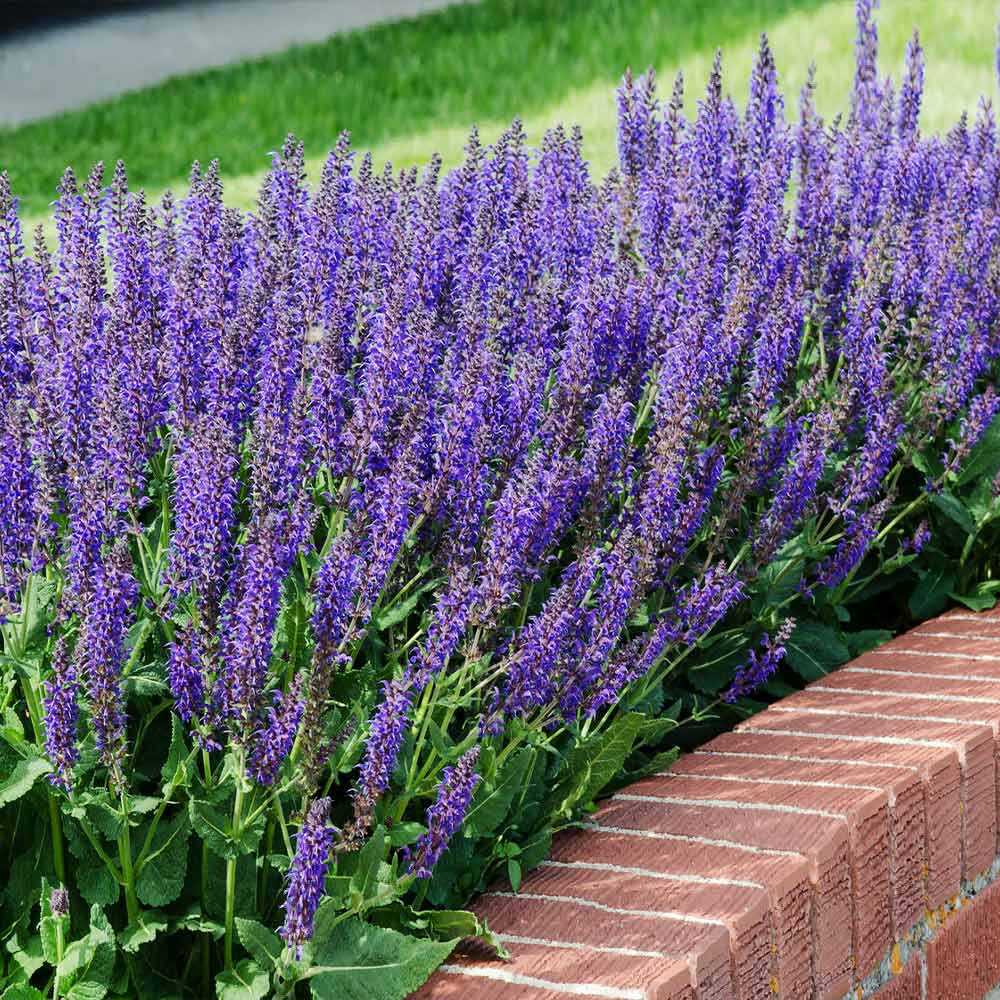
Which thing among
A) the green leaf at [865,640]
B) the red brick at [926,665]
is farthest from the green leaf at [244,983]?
the green leaf at [865,640]

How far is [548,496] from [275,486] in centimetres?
43

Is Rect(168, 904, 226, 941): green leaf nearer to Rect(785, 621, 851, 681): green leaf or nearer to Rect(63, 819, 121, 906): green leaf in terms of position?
Rect(63, 819, 121, 906): green leaf

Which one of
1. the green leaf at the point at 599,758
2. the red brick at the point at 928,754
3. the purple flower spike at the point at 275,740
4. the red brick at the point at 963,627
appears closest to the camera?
the purple flower spike at the point at 275,740

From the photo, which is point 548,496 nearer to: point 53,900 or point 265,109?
point 53,900

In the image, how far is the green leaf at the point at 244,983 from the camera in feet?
7.41

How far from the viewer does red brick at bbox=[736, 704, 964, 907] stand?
300 centimetres

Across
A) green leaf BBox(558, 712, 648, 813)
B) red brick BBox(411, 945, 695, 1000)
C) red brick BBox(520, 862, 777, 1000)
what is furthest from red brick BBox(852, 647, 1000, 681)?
red brick BBox(411, 945, 695, 1000)

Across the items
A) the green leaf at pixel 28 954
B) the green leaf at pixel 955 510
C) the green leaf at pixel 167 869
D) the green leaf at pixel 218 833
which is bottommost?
the green leaf at pixel 28 954

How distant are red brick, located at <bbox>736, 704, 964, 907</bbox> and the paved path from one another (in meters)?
13.2

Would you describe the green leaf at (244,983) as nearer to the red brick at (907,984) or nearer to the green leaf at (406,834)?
the green leaf at (406,834)

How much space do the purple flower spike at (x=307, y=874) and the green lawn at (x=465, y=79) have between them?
35.4 feet

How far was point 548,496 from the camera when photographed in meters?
2.63

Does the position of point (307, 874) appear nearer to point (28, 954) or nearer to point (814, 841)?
point (28, 954)

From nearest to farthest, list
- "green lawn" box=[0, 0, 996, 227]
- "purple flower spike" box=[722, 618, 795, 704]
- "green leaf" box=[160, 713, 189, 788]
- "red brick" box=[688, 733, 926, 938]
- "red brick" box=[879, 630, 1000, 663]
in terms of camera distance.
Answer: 1. "green leaf" box=[160, 713, 189, 788]
2. "red brick" box=[688, 733, 926, 938]
3. "purple flower spike" box=[722, 618, 795, 704]
4. "red brick" box=[879, 630, 1000, 663]
5. "green lawn" box=[0, 0, 996, 227]
